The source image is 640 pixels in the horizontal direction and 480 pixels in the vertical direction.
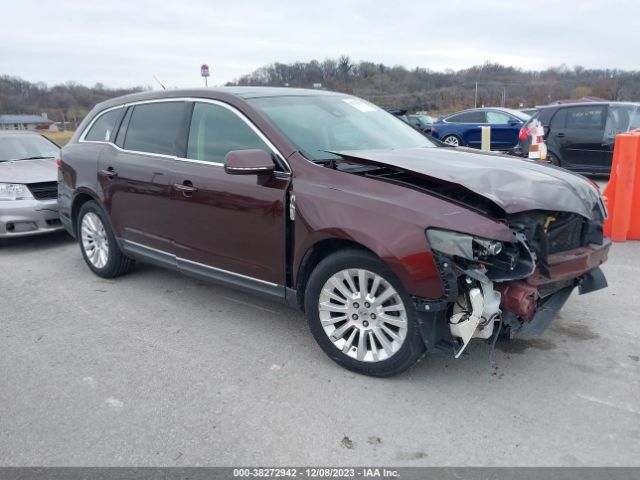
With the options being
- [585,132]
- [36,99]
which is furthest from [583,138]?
[36,99]

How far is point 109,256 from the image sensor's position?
5.16 m

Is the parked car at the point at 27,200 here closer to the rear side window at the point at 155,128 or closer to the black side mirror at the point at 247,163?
the rear side window at the point at 155,128

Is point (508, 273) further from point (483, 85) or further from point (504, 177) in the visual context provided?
point (483, 85)

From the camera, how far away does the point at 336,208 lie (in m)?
3.15

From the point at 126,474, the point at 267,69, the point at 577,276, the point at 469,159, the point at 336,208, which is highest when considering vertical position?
the point at 267,69

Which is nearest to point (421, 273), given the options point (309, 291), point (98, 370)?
point (309, 291)

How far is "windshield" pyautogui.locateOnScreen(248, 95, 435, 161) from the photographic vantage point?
3.69 m

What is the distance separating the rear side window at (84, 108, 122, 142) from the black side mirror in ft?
7.54

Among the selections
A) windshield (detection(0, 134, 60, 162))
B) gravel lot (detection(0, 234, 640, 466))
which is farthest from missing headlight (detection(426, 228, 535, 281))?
windshield (detection(0, 134, 60, 162))

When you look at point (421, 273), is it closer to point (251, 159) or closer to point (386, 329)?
point (386, 329)

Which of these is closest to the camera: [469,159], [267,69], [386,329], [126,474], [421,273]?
[126,474]

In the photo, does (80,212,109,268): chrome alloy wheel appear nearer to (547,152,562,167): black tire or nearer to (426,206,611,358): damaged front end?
(426,206,611,358): damaged front end

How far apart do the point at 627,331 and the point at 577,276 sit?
0.96 metres

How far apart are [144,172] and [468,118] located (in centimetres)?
1338
